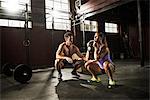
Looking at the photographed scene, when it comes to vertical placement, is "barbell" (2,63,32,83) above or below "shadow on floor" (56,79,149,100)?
above

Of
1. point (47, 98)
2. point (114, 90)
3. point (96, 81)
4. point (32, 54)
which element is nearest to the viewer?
point (47, 98)

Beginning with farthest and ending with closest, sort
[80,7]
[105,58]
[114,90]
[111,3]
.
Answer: [80,7], [111,3], [105,58], [114,90]

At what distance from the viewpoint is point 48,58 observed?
8586 mm

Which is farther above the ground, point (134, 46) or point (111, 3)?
point (111, 3)

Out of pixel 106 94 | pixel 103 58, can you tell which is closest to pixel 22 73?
pixel 103 58

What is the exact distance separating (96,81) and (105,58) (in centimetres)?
80

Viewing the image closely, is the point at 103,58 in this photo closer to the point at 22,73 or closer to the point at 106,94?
the point at 106,94

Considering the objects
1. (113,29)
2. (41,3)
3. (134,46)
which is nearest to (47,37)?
(41,3)

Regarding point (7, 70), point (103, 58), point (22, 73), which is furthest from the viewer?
point (7, 70)

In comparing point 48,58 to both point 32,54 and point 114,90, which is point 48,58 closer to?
point 32,54

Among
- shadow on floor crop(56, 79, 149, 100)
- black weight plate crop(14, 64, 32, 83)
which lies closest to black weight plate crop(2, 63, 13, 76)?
black weight plate crop(14, 64, 32, 83)

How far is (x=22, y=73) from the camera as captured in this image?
470 cm

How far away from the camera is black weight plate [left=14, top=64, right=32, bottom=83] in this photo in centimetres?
460

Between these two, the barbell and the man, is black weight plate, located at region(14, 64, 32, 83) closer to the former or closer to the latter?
the barbell
